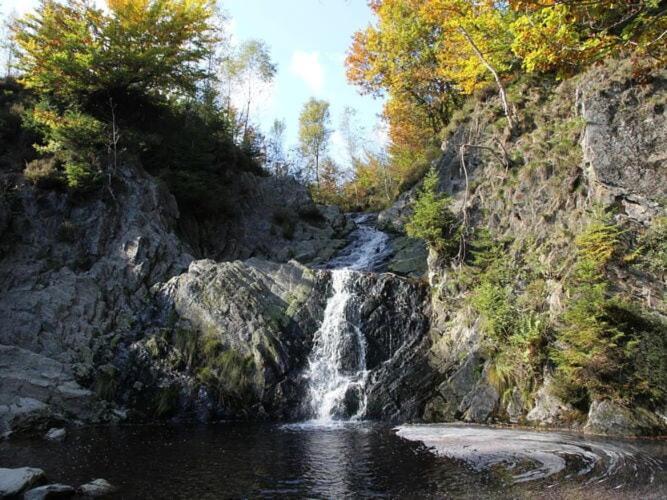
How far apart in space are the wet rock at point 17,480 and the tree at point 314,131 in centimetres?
4131

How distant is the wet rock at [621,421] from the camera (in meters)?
10.5

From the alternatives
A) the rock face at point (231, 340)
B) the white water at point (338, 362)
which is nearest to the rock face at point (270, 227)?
the rock face at point (231, 340)

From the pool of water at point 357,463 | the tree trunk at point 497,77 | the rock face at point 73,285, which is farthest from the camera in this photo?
the tree trunk at point 497,77

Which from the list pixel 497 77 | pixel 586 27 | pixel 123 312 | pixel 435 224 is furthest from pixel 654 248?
pixel 123 312

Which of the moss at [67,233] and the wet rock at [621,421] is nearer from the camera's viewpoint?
the wet rock at [621,421]

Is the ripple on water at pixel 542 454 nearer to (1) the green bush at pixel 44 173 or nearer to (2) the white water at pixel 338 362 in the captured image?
(2) the white water at pixel 338 362

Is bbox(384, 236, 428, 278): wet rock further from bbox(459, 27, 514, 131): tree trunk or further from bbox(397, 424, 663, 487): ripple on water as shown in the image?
bbox(397, 424, 663, 487): ripple on water

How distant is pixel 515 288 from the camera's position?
48.0 feet

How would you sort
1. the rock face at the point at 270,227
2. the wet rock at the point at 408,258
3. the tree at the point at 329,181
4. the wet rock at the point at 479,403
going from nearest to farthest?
1. the wet rock at the point at 479,403
2. the wet rock at the point at 408,258
3. the rock face at the point at 270,227
4. the tree at the point at 329,181

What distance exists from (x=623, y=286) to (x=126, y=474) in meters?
12.4

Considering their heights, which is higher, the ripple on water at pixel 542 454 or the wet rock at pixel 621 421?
the wet rock at pixel 621 421

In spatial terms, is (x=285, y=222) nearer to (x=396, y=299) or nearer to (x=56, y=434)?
(x=396, y=299)

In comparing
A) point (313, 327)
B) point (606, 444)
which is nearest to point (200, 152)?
point (313, 327)

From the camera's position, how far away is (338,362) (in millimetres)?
16312
